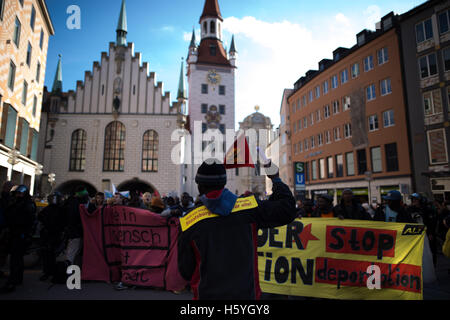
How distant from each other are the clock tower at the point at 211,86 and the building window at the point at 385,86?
2099 cm

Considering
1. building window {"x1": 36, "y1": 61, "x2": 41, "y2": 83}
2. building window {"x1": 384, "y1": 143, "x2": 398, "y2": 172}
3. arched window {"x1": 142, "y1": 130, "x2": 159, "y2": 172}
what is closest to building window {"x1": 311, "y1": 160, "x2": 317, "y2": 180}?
building window {"x1": 384, "y1": 143, "x2": 398, "y2": 172}

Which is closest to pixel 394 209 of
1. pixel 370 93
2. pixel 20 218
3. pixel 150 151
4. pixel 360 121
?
pixel 20 218

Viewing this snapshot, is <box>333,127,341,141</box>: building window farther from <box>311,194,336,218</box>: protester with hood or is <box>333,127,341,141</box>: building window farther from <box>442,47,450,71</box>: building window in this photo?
<box>311,194,336,218</box>: protester with hood

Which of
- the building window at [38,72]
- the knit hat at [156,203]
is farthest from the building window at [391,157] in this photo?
the building window at [38,72]

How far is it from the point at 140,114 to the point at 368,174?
24.6 metres

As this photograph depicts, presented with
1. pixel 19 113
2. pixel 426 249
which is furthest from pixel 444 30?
pixel 19 113

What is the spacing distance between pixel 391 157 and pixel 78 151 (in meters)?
32.0

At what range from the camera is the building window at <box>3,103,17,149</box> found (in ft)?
55.7

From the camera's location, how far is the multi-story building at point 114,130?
32.3m

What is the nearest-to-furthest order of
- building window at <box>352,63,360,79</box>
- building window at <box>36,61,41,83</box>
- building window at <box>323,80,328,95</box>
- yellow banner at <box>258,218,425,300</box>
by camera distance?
yellow banner at <box>258,218,425,300</box>, building window at <box>36,61,41,83</box>, building window at <box>352,63,360,79</box>, building window at <box>323,80,328,95</box>

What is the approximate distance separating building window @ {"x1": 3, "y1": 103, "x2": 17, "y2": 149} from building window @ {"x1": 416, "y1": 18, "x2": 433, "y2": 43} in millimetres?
29672

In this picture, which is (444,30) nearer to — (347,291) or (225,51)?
(347,291)

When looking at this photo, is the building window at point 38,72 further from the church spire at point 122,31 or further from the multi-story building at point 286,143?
the multi-story building at point 286,143

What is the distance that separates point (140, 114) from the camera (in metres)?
33.7
